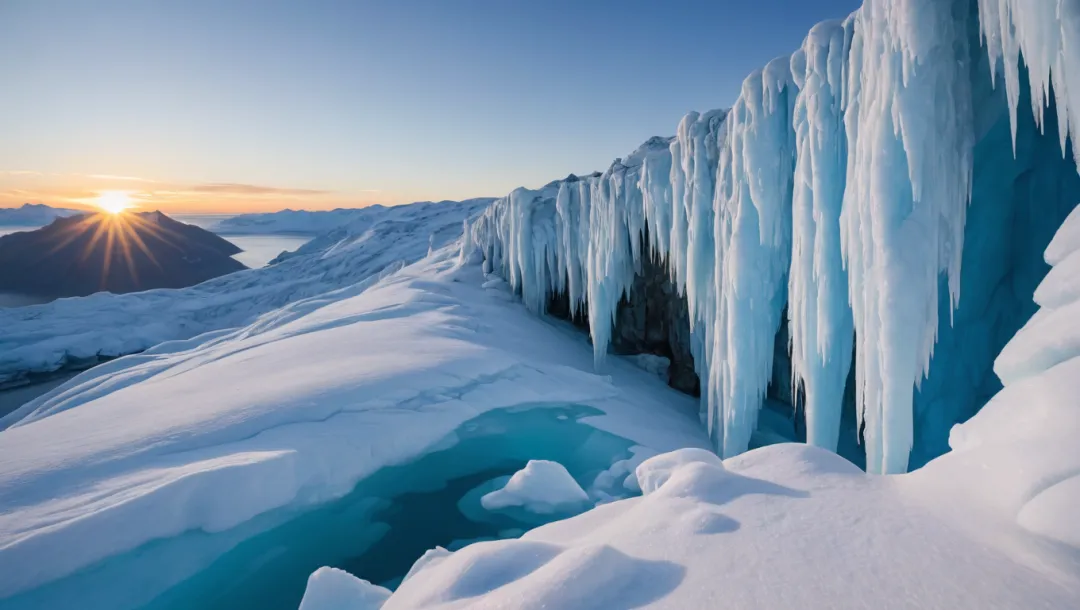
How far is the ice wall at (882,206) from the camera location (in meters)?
4.20

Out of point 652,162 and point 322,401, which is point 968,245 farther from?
point 322,401

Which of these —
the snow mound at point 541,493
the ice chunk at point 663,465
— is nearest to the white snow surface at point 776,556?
the ice chunk at point 663,465

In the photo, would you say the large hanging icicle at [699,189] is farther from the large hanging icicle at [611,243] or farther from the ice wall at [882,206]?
the large hanging icicle at [611,243]

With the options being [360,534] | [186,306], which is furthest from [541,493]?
[186,306]

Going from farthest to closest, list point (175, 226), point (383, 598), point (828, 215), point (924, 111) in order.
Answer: point (175, 226)
point (828, 215)
point (924, 111)
point (383, 598)

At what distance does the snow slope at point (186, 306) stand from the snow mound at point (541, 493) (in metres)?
21.4

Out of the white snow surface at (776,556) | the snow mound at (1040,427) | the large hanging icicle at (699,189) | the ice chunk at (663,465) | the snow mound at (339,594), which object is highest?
the large hanging icicle at (699,189)

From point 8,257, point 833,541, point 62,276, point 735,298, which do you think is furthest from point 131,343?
point 833,541

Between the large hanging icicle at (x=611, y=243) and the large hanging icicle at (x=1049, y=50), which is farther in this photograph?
the large hanging icicle at (x=611, y=243)

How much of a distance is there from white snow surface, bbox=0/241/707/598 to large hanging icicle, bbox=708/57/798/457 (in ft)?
4.37

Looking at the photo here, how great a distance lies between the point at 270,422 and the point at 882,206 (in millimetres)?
6929

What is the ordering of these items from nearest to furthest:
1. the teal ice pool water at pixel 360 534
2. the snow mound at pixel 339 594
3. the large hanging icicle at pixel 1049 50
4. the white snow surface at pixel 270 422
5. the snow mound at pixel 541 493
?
the large hanging icicle at pixel 1049 50 → the snow mound at pixel 339 594 → the teal ice pool water at pixel 360 534 → the white snow surface at pixel 270 422 → the snow mound at pixel 541 493

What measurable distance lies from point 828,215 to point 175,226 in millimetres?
53914

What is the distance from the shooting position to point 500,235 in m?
15.4
